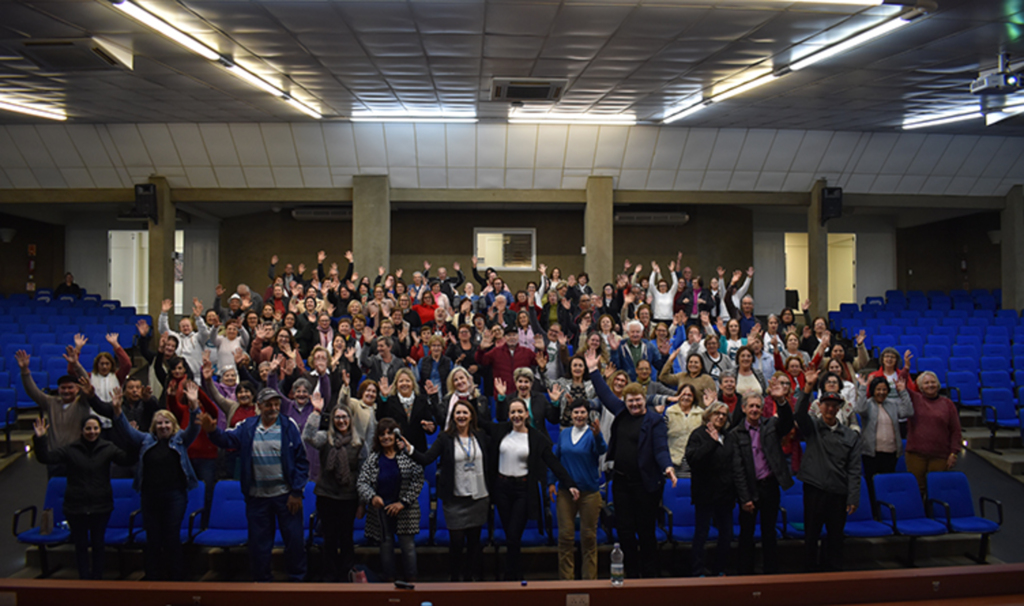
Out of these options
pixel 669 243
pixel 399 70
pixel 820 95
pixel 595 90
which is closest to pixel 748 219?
pixel 669 243

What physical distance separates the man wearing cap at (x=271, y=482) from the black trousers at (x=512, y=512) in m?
1.47

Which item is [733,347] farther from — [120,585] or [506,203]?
[506,203]

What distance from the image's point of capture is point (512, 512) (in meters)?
4.69

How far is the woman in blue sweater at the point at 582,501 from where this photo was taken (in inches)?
185

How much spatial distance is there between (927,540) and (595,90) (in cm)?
687

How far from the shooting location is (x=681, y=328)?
7.96 metres

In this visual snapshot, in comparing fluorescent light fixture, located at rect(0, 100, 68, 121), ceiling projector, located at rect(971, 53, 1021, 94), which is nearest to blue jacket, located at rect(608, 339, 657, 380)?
ceiling projector, located at rect(971, 53, 1021, 94)

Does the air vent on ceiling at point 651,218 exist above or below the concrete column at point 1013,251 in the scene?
above

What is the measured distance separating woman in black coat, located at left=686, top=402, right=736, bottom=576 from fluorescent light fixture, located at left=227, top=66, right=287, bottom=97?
23.9 feet

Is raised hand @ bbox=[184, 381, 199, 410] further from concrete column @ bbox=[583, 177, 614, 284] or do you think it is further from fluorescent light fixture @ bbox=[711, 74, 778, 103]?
concrete column @ bbox=[583, 177, 614, 284]

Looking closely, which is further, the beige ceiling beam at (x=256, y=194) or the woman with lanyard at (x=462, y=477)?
the beige ceiling beam at (x=256, y=194)

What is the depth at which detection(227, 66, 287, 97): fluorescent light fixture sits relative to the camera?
839cm

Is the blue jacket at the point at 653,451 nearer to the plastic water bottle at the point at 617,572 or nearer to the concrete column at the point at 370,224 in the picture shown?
the plastic water bottle at the point at 617,572

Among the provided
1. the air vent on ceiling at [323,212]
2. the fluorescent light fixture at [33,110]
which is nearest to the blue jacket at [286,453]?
the fluorescent light fixture at [33,110]
